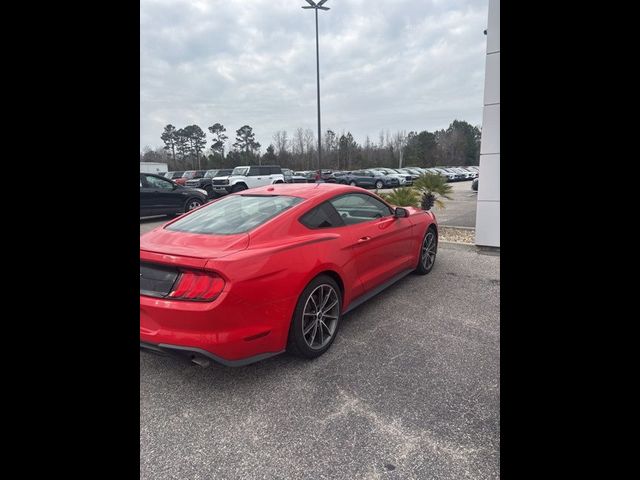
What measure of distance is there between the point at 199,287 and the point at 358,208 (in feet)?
7.16

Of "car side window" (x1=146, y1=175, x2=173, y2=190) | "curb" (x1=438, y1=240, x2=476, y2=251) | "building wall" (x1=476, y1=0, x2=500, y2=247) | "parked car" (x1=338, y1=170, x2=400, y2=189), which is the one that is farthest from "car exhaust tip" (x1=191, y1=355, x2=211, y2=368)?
"parked car" (x1=338, y1=170, x2=400, y2=189)

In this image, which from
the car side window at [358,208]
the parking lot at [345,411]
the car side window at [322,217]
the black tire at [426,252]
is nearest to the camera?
the parking lot at [345,411]

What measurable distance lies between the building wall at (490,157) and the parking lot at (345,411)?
3842 millimetres

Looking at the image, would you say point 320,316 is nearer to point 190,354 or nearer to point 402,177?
point 190,354

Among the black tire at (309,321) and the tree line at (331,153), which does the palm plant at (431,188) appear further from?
the tree line at (331,153)

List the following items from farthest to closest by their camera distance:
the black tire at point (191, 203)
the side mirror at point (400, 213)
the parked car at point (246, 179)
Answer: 1. the parked car at point (246, 179)
2. the black tire at point (191, 203)
3. the side mirror at point (400, 213)

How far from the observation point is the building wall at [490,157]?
6578 mm

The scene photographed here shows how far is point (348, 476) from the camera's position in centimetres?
188

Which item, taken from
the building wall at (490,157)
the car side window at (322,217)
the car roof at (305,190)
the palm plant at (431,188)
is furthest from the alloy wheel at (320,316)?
the palm plant at (431,188)

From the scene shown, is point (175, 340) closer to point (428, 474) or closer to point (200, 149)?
point (428, 474)

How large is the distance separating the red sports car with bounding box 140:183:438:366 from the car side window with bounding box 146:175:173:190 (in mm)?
9497

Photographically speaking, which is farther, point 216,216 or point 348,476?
point 216,216
